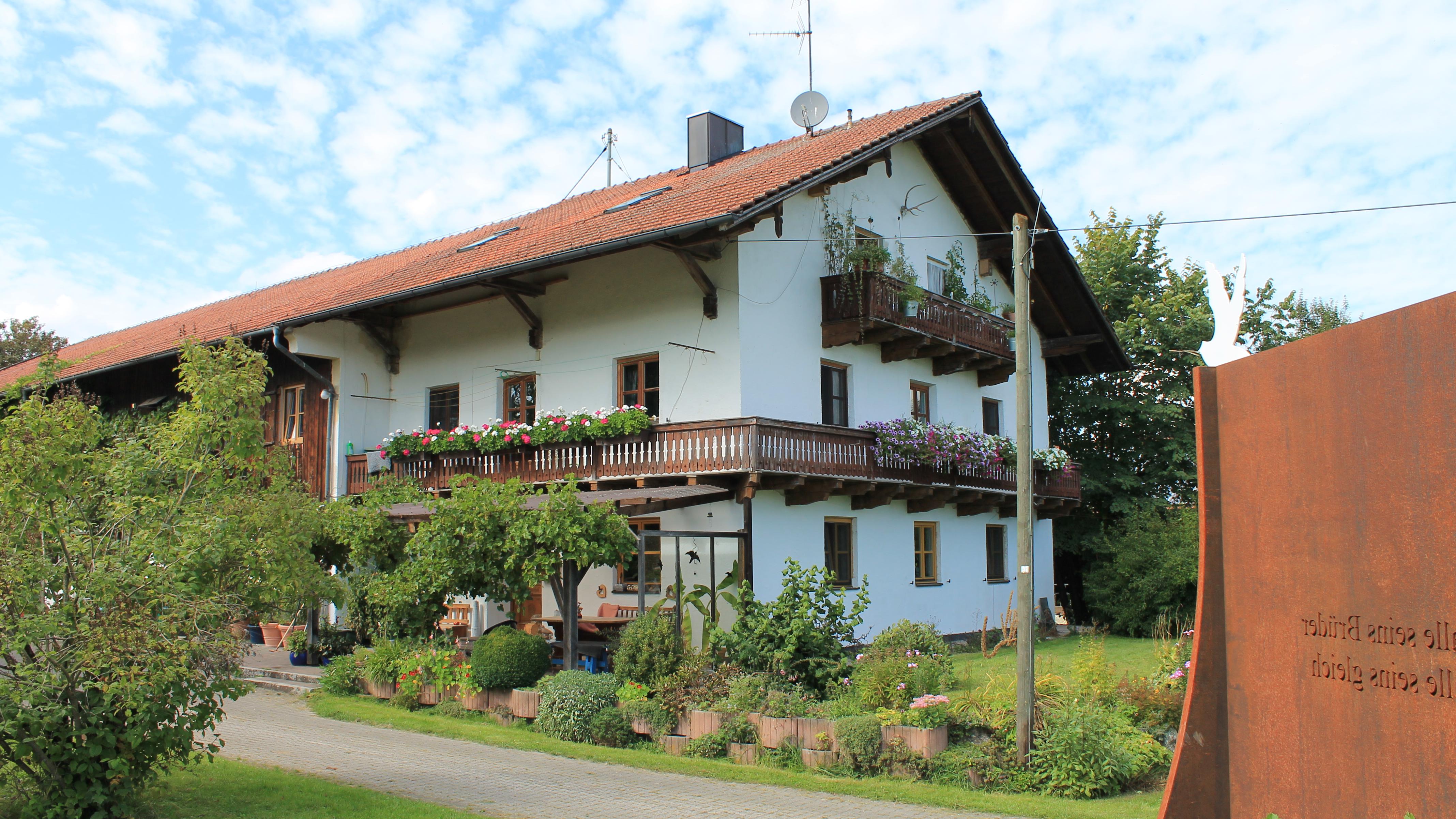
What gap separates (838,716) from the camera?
36.8ft

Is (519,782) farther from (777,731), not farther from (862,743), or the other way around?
(862,743)

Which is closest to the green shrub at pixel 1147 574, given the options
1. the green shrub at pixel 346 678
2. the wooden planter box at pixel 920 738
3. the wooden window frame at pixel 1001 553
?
the wooden window frame at pixel 1001 553

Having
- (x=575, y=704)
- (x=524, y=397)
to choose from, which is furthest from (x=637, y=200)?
(x=575, y=704)

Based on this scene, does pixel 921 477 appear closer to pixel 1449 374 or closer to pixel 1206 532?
pixel 1206 532

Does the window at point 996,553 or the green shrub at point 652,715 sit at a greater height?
the window at point 996,553

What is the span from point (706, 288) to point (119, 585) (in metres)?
11.5

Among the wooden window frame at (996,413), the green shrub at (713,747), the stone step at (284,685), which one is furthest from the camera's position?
the wooden window frame at (996,413)

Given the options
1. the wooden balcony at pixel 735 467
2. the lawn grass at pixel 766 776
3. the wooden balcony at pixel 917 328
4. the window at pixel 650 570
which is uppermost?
the wooden balcony at pixel 917 328

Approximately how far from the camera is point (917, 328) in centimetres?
1980

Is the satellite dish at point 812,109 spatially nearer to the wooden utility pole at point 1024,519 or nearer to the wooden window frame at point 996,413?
the wooden window frame at point 996,413

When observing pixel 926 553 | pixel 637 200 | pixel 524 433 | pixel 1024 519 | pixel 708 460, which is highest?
pixel 637 200

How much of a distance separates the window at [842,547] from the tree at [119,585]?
11.9 meters

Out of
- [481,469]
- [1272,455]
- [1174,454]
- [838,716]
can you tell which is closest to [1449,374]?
[1272,455]

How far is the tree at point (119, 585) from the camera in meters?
7.11
